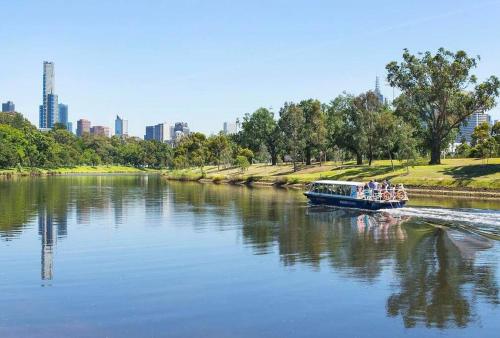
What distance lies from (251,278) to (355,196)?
39.0m

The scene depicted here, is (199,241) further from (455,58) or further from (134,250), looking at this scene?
(455,58)

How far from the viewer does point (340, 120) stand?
143m

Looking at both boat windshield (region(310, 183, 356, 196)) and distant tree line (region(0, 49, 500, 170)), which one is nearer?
boat windshield (region(310, 183, 356, 196))

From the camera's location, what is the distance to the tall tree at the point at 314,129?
457 ft

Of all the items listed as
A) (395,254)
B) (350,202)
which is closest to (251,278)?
(395,254)

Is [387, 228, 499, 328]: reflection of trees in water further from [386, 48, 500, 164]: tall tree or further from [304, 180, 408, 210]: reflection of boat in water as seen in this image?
[386, 48, 500, 164]: tall tree

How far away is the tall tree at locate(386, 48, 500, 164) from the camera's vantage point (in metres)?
106

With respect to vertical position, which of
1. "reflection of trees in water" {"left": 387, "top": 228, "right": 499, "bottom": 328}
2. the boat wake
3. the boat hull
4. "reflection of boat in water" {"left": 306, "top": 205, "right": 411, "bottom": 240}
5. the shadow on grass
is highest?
the shadow on grass

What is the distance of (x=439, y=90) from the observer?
4198 inches

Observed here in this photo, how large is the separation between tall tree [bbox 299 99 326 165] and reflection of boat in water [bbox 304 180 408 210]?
2646 inches

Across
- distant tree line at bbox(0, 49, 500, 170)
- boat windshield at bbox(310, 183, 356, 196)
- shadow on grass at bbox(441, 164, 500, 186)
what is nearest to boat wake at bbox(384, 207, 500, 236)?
boat windshield at bbox(310, 183, 356, 196)

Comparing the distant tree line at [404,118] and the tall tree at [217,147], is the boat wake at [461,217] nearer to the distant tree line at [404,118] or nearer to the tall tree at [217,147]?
the distant tree line at [404,118]

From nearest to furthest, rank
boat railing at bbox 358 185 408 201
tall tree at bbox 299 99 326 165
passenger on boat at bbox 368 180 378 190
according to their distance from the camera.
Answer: boat railing at bbox 358 185 408 201, passenger on boat at bbox 368 180 378 190, tall tree at bbox 299 99 326 165

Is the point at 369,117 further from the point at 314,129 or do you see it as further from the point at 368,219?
the point at 368,219
